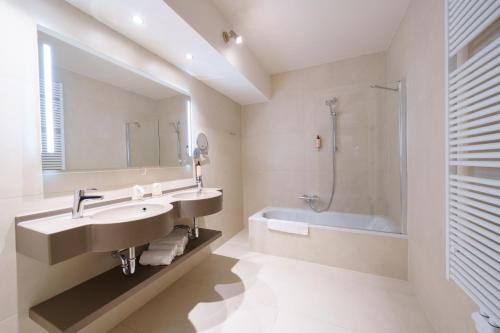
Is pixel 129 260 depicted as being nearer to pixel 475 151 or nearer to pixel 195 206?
pixel 195 206

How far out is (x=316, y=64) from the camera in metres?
2.79

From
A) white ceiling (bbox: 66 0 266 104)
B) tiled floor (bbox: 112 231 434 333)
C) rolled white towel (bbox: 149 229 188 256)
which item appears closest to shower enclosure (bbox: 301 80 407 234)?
tiled floor (bbox: 112 231 434 333)

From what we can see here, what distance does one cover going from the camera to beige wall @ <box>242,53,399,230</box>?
7.95 feet

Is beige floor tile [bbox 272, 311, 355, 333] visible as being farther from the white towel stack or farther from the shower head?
the shower head

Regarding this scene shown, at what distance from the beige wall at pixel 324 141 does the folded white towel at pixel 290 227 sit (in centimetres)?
68

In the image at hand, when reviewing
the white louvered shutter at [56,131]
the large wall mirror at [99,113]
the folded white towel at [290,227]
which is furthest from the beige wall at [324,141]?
the white louvered shutter at [56,131]

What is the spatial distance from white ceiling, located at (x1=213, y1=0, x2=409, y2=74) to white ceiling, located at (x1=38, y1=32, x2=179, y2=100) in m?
0.90

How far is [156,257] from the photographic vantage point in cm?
145

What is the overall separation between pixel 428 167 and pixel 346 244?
109 centimetres

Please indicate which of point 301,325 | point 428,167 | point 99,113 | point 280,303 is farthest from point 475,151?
point 99,113

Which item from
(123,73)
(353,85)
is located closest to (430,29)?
(353,85)

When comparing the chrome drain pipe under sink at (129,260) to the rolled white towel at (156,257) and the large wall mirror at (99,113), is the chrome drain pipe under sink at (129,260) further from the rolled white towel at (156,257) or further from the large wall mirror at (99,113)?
the large wall mirror at (99,113)

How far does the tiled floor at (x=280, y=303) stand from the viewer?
1.41m

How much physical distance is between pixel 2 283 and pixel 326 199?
2.87 metres
